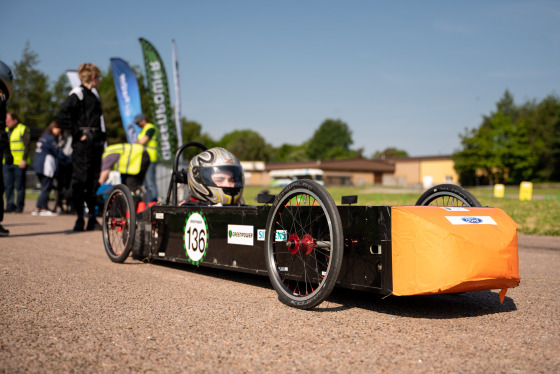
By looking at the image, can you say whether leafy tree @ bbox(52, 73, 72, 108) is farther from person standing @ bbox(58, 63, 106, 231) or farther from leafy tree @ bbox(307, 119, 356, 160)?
leafy tree @ bbox(307, 119, 356, 160)

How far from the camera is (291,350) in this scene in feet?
8.37

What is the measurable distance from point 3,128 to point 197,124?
76097 millimetres

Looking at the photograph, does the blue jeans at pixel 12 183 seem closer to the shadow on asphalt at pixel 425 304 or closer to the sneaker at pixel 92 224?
the sneaker at pixel 92 224

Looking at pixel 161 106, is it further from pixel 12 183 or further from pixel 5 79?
pixel 5 79

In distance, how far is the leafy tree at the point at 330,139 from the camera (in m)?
147

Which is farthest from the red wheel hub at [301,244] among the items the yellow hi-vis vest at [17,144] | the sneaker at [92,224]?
the yellow hi-vis vest at [17,144]

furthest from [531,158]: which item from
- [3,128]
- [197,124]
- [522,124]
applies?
[3,128]

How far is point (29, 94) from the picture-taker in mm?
50750

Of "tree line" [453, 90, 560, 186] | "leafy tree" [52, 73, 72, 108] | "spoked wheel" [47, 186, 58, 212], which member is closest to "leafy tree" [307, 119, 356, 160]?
"tree line" [453, 90, 560, 186]

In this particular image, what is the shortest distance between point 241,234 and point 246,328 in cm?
145

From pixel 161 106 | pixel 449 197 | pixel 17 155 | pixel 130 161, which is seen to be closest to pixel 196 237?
pixel 449 197

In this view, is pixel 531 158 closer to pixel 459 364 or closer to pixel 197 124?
pixel 197 124

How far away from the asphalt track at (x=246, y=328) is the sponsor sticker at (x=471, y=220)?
0.62m

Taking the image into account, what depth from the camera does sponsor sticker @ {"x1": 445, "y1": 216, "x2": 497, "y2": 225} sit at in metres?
3.24
